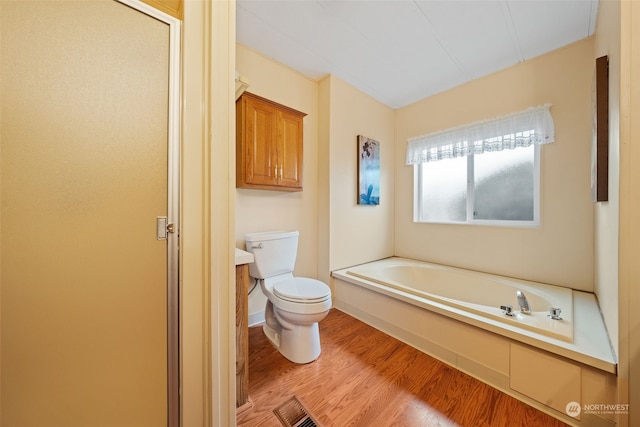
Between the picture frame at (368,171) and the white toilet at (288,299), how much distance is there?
1.03m

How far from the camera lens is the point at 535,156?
1.97 meters

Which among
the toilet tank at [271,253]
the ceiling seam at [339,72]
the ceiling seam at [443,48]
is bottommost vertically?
the toilet tank at [271,253]

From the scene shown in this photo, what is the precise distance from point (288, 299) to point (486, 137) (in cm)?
231

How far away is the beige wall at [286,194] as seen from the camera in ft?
6.30

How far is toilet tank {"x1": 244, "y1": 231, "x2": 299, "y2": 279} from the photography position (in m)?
1.72

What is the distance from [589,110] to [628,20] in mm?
1334

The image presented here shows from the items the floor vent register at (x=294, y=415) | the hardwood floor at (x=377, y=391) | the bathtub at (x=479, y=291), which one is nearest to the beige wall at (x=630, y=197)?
the bathtub at (x=479, y=291)

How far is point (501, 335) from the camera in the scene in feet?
4.17

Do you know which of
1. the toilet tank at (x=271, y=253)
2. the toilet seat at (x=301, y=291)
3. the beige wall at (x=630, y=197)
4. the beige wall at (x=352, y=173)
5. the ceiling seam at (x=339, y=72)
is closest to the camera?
the beige wall at (x=630, y=197)

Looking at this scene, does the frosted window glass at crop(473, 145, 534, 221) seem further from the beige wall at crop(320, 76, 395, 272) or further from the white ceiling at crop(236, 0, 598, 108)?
the beige wall at crop(320, 76, 395, 272)

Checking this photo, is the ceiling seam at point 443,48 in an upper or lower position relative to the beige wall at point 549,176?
upper

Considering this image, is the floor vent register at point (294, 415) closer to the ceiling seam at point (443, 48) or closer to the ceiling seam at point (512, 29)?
the ceiling seam at point (443, 48)

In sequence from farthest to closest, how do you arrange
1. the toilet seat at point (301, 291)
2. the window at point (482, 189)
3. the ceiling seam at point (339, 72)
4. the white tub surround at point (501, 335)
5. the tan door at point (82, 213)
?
the window at point (482, 189) < the ceiling seam at point (339, 72) < the toilet seat at point (301, 291) < the white tub surround at point (501, 335) < the tan door at point (82, 213)

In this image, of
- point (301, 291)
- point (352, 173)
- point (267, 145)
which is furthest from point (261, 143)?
point (301, 291)
